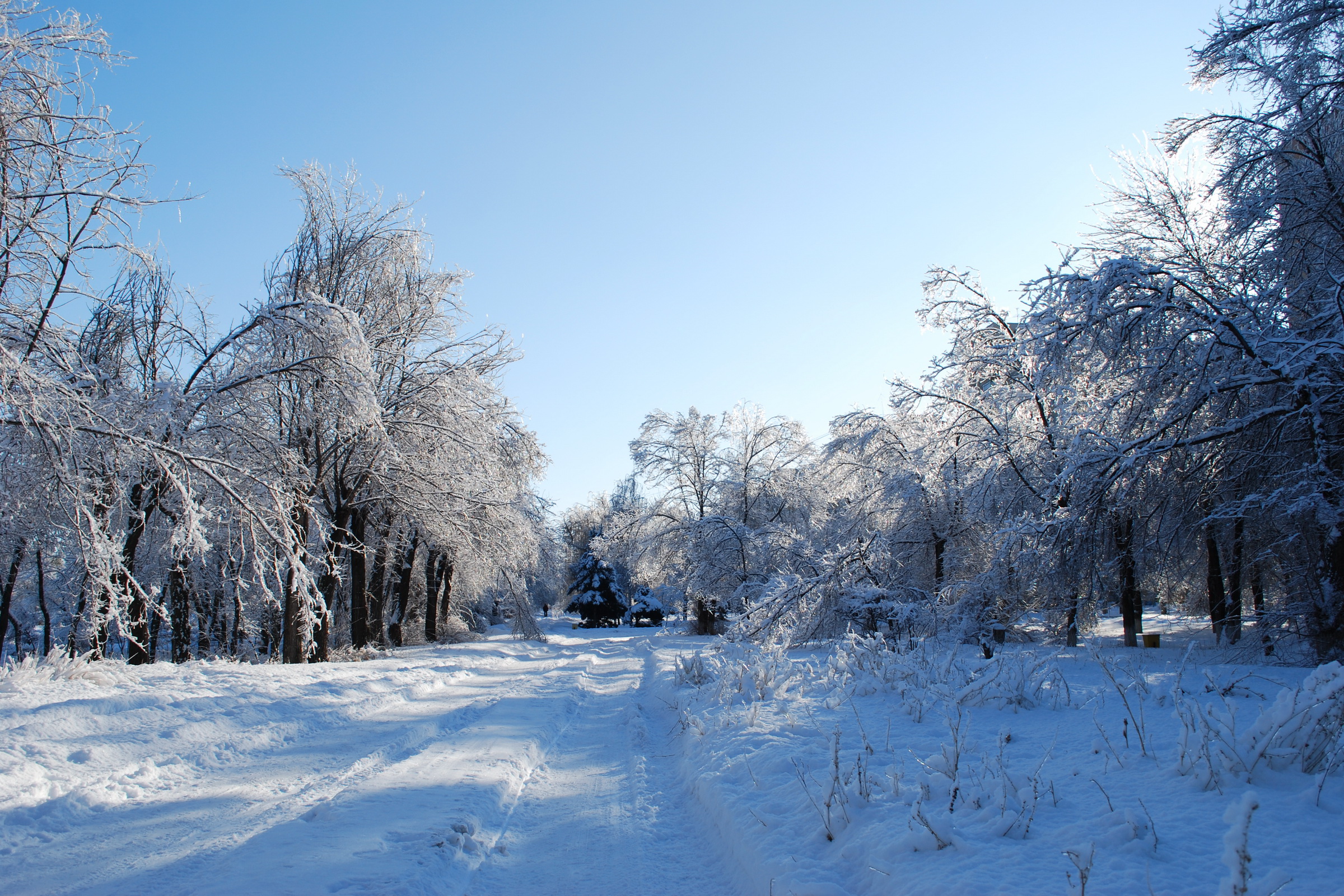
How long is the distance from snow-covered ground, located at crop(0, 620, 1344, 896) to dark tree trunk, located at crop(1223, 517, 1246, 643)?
236cm

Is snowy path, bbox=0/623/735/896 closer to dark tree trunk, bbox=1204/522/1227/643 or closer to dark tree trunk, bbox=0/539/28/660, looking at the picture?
dark tree trunk, bbox=1204/522/1227/643

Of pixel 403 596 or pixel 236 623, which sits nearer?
pixel 403 596

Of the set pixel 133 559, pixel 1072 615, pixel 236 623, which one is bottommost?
pixel 236 623

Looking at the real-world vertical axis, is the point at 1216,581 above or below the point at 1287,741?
below

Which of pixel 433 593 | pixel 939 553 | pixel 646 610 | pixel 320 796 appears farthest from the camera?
pixel 646 610

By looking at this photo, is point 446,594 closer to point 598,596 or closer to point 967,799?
point 598,596

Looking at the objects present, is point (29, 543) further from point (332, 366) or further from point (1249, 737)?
point (1249, 737)

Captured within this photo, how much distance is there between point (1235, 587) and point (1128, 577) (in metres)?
2.00

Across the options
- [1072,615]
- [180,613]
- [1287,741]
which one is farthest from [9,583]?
[1287,741]

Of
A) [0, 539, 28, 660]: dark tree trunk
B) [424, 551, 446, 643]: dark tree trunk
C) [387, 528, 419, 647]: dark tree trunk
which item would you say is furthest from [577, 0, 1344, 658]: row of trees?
[0, 539, 28, 660]: dark tree trunk

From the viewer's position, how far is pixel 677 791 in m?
5.92

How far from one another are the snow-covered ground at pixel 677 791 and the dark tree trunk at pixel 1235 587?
2.36 meters

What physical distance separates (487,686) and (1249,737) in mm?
10713

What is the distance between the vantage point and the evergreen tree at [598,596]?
53.1 m
